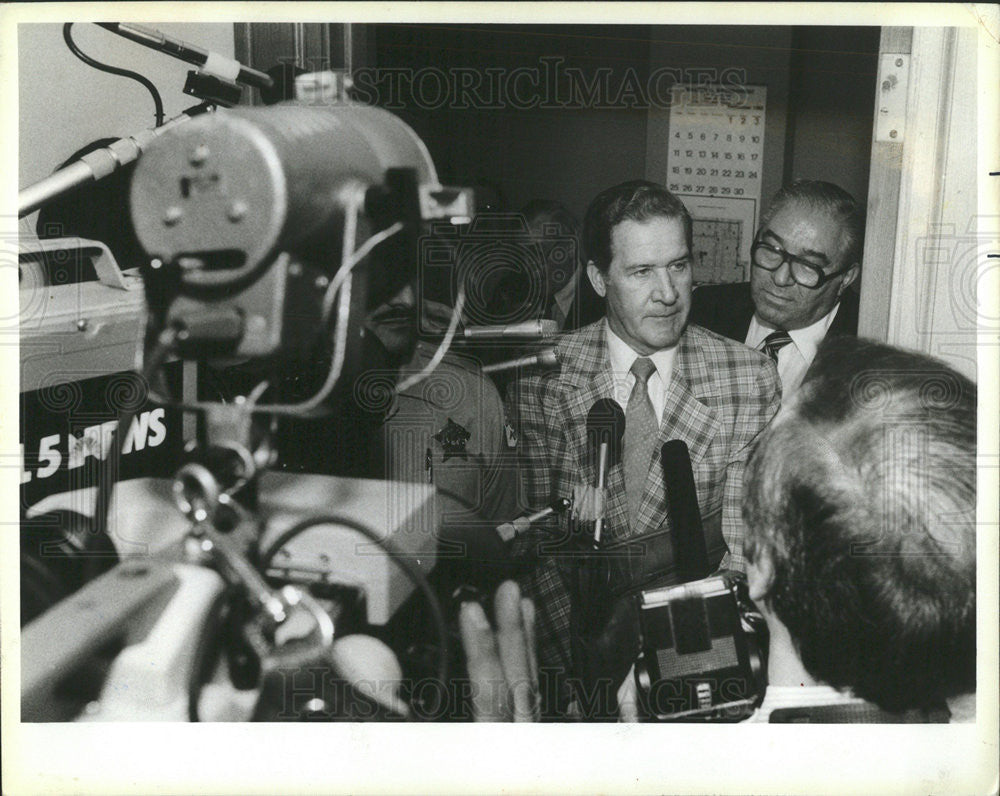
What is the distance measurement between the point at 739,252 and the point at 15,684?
1569 millimetres

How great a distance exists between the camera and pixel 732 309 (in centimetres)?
201

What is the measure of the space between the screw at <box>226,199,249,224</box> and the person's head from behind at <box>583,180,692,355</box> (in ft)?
2.02

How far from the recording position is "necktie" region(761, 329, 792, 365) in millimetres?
2012

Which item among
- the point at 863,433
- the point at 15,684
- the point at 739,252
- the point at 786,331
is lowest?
the point at 15,684

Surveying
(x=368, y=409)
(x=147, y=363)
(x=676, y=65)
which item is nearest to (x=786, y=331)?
(x=676, y=65)

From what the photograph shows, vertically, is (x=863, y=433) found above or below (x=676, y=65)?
below

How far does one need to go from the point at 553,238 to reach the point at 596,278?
4.3 inches

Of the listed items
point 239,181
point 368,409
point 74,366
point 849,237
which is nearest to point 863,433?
point 849,237

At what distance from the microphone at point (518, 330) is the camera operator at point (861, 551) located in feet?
1.51

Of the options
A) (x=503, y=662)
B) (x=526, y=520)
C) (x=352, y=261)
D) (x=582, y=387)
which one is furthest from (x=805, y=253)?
(x=503, y=662)

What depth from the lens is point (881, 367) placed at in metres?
2.00

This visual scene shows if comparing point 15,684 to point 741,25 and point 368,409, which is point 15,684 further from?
point 741,25

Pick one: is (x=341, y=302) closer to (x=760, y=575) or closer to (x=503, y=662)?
(x=503, y=662)

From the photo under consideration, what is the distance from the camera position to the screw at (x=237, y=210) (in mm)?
1903
